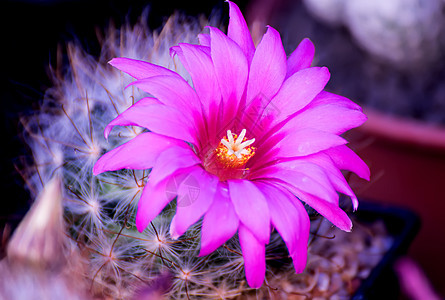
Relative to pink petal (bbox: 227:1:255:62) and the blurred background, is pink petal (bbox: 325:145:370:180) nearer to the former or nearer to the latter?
pink petal (bbox: 227:1:255:62)

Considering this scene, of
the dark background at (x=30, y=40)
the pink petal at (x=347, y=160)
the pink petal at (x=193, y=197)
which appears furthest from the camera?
the dark background at (x=30, y=40)

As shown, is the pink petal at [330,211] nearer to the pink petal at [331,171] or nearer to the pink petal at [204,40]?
the pink petal at [331,171]

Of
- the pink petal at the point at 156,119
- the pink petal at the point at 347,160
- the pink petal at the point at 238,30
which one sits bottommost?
the pink petal at the point at 347,160

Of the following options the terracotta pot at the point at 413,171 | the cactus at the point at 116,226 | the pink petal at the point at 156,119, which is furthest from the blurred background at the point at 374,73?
the pink petal at the point at 156,119

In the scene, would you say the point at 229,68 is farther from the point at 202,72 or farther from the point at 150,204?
the point at 150,204


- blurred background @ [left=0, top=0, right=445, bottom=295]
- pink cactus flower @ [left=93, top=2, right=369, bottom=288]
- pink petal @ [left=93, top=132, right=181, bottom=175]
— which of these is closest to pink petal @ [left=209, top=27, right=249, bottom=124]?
pink cactus flower @ [left=93, top=2, right=369, bottom=288]

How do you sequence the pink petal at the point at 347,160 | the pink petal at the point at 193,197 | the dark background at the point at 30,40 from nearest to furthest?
the pink petal at the point at 193,197
the pink petal at the point at 347,160
the dark background at the point at 30,40
